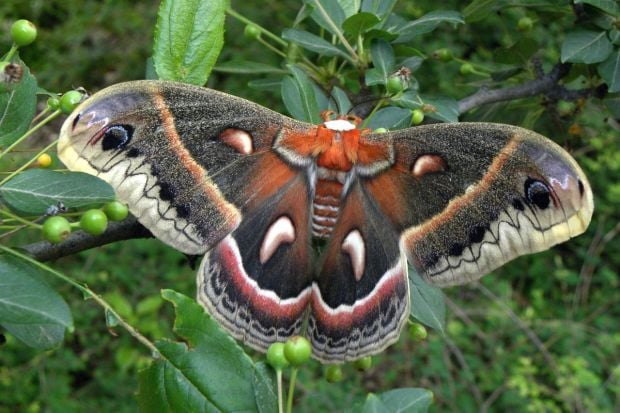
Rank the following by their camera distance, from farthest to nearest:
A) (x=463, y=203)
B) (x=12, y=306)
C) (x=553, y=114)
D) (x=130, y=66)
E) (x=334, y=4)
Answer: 1. (x=130, y=66)
2. (x=553, y=114)
3. (x=334, y=4)
4. (x=463, y=203)
5. (x=12, y=306)

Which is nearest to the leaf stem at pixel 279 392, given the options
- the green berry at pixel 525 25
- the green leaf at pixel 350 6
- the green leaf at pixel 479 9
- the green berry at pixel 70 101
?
the green berry at pixel 70 101

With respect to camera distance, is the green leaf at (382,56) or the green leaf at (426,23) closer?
the green leaf at (382,56)

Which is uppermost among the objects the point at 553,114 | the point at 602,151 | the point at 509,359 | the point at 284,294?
the point at 284,294

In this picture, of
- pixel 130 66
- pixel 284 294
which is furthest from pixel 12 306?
pixel 130 66

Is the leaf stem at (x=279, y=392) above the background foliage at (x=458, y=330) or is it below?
above

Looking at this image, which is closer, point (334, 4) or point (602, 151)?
point (334, 4)

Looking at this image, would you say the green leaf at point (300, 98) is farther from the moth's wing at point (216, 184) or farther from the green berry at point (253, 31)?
the green berry at point (253, 31)

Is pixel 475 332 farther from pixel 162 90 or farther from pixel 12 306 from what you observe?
pixel 12 306
